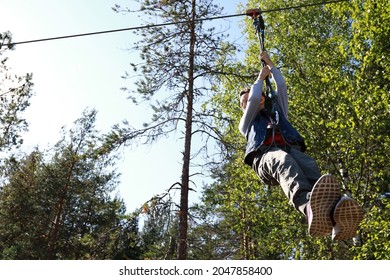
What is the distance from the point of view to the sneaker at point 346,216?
3.51m

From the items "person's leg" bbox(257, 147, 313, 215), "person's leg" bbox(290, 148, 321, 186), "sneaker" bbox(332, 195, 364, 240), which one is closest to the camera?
"sneaker" bbox(332, 195, 364, 240)

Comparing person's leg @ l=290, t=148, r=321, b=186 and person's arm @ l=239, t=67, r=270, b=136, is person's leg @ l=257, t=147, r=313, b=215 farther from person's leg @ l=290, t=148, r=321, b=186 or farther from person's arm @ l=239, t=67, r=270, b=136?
person's arm @ l=239, t=67, r=270, b=136

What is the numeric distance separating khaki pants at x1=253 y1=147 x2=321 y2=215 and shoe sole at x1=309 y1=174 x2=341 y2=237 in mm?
193

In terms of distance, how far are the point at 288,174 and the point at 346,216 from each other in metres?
0.63

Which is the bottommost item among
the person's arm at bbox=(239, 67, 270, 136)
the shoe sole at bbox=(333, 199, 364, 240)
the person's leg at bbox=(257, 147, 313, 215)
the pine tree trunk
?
the shoe sole at bbox=(333, 199, 364, 240)

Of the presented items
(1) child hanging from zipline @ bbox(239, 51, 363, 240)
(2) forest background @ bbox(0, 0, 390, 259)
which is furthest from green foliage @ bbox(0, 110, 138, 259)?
(1) child hanging from zipline @ bbox(239, 51, 363, 240)

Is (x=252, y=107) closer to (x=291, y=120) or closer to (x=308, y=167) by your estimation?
(x=308, y=167)

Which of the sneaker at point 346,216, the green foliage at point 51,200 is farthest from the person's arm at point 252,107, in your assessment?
the green foliage at point 51,200

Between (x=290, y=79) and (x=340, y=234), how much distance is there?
8.20 m

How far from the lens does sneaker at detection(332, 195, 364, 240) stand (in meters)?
3.51

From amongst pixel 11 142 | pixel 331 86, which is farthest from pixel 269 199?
pixel 11 142

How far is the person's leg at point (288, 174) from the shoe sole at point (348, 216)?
1.00ft

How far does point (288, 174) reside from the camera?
3.98 m

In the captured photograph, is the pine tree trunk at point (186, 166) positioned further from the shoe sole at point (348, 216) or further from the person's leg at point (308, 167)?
the shoe sole at point (348, 216)
